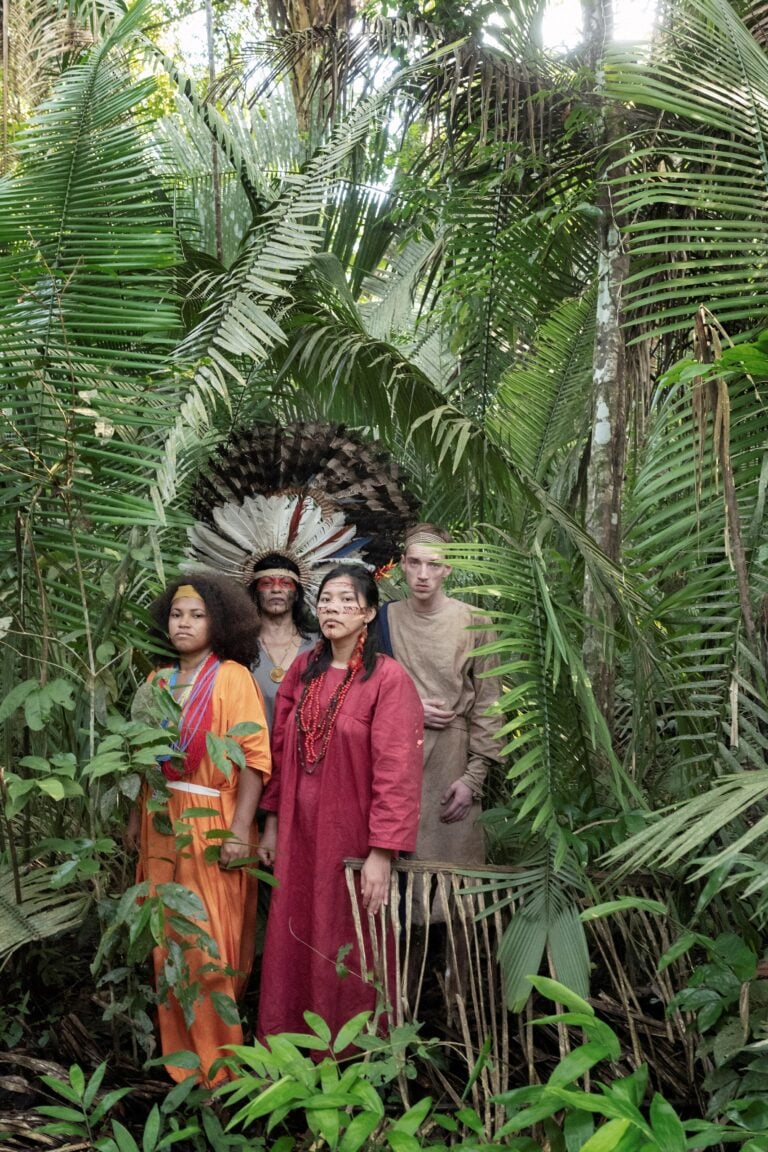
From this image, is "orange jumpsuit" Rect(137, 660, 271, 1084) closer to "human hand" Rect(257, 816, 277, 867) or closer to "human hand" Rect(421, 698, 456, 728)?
"human hand" Rect(257, 816, 277, 867)

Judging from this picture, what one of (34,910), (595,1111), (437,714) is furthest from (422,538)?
(595,1111)

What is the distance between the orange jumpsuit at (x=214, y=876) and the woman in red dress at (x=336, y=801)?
101 mm

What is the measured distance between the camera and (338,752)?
3.49 m

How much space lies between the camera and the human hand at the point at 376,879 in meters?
3.31

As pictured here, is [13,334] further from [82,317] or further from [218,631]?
[218,631]

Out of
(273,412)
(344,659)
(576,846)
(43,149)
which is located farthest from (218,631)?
(273,412)

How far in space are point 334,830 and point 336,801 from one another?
3.3 inches

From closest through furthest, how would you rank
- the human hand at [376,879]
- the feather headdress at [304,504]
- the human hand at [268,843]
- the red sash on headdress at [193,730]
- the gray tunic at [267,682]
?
1. the human hand at [376,879]
2. the red sash on headdress at [193,730]
3. the human hand at [268,843]
4. the gray tunic at [267,682]
5. the feather headdress at [304,504]

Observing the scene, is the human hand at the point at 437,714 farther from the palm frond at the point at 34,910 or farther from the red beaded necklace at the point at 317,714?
the palm frond at the point at 34,910

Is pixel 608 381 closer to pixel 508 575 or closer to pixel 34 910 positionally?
pixel 508 575

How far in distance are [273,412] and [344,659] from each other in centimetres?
237

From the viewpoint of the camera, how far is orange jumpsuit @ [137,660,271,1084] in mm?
3412

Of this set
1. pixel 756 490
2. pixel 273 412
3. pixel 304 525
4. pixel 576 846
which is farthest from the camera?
pixel 273 412

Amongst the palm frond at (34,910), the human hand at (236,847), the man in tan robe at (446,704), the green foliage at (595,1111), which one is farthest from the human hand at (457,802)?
the green foliage at (595,1111)
